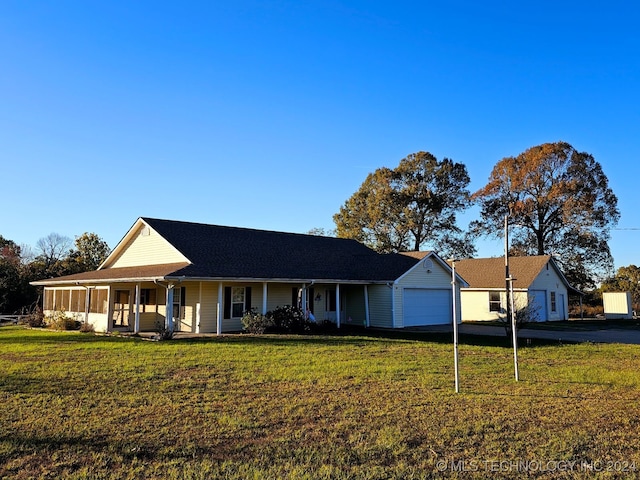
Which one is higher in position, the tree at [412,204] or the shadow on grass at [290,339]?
the tree at [412,204]

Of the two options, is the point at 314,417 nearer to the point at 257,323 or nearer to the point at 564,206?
the point at 257,323

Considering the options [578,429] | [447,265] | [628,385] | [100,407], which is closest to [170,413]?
[100,407]

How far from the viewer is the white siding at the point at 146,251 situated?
21.9 meters

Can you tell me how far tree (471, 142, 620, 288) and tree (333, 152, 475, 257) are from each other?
4.91 metres

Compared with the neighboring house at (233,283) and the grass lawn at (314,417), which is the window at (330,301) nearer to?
the neighboring house at (233,283)

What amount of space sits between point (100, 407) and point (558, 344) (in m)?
15.0

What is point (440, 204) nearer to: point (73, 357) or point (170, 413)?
point (73, 357)

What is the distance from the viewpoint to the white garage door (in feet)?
81.9

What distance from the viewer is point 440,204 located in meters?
46.9

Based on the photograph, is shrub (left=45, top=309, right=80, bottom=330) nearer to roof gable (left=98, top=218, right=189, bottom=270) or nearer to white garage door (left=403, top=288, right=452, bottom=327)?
roof gable (left=98, top=218, right=189, bottom=270)

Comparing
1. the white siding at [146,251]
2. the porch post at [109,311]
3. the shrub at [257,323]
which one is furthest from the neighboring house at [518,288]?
the porch post at [109,311]

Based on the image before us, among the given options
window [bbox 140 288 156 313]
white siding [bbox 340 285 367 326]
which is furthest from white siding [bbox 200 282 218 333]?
white siding [bbox 340 285 367 326]

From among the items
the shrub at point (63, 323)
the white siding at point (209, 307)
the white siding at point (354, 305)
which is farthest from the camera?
the white siding at point (354, 305)

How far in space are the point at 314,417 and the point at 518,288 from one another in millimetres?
26862
